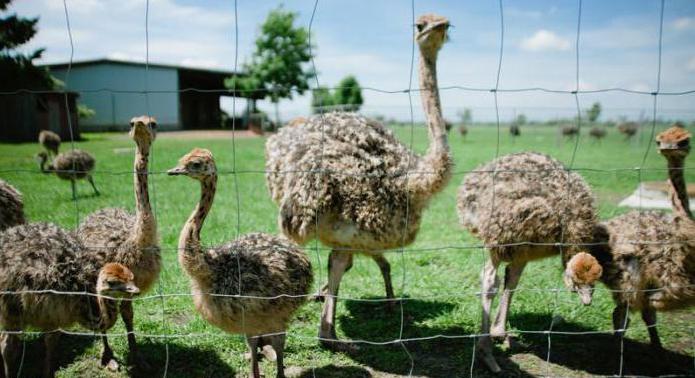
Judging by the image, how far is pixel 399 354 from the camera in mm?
4414

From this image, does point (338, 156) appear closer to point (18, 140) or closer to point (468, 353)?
point (468, 353)

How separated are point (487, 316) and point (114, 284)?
9.45 feet

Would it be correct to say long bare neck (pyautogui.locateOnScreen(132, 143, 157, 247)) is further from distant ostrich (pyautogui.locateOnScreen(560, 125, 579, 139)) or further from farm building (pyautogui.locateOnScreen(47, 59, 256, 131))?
distant ostrich (pyautogui.locateOnScreen(560, 125, 579, 139))

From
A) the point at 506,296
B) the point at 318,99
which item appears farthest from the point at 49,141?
the point at 506,296

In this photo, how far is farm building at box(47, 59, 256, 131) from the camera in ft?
74.6

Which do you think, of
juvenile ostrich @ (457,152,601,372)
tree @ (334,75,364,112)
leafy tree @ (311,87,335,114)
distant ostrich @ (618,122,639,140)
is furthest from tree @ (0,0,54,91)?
distant ostrich @ (618,122,639,140)

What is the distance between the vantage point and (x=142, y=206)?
12.1 ft

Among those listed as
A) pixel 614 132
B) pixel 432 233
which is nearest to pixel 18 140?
pixel 432 233

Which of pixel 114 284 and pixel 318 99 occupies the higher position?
pixel 318 99

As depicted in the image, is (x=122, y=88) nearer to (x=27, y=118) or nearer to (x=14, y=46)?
(x=27, y=118)

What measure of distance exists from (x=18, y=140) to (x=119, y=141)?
461cm

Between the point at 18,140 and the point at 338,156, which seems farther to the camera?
the point at 18,140

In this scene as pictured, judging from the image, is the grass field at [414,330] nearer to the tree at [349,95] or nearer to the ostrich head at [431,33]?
the ostrich head at [431,33]

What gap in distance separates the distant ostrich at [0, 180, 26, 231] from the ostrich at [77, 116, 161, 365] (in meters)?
1.15
